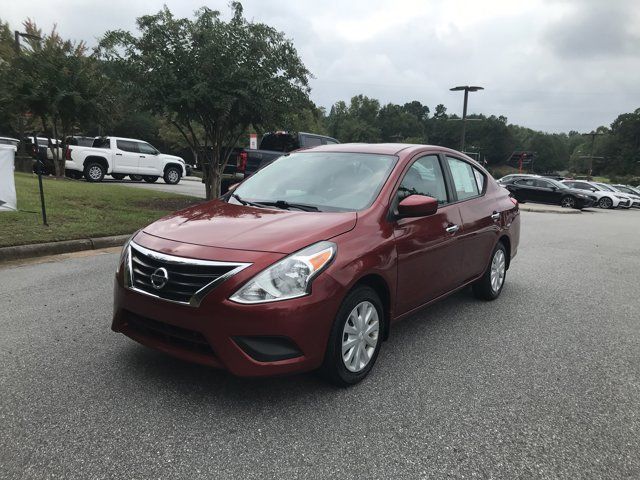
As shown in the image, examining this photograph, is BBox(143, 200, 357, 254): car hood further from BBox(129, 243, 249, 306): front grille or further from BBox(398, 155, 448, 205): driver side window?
BBox(398, 155, 448, 205): driver side window

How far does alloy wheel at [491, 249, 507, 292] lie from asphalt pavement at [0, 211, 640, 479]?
0.77 m

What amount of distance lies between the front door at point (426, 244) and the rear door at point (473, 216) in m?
0.16

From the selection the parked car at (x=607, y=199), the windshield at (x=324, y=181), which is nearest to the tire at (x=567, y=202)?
the parked car at (x=607, y=199)

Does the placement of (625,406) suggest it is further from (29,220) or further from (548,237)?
(548,237)

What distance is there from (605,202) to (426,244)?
31555 millimetres

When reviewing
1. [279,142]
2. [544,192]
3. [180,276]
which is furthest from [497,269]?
[544,192]

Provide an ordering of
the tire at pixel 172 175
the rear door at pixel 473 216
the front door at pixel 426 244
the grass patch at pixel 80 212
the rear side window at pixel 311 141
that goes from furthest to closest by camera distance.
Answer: the tire at pixel 172 175
the rear side window at pixel 311 141
the grass patch at pixel 80 212
the rear door at pixel 473 216
the front door at pixel 426 244

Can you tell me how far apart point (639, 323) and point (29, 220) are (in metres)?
8.52

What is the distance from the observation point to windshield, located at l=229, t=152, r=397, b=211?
3.77 metres

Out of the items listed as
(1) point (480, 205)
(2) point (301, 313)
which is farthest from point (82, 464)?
(1) point (480, 205)

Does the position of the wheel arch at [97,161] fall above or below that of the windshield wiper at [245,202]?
below

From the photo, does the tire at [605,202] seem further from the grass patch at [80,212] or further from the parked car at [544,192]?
the grass patch at [80,212]

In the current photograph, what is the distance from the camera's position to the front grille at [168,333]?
9.53 feet

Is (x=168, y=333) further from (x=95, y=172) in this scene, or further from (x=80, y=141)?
(x=80, y=141)
